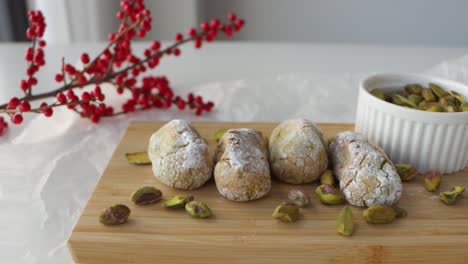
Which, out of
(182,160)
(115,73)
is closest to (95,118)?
(115,73)

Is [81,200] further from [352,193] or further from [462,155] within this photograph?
[462,155]

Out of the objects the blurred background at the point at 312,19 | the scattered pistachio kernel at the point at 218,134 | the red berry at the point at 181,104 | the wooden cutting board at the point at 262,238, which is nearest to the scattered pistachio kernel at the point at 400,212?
the wooden cutting board at the point at 262,238

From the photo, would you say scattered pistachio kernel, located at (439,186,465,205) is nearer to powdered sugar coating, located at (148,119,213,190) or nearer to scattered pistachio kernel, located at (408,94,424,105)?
scattered pistachio kernel, located at (408,94,424,105)

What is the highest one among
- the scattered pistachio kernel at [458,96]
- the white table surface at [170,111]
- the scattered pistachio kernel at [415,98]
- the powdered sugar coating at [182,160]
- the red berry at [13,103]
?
the scattered pistachio kernel at [458,96]

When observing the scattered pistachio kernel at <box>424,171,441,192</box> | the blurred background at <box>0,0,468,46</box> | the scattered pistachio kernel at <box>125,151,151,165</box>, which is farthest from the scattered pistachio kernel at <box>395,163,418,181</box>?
the blurred background at <box>0,0,468,46</box>

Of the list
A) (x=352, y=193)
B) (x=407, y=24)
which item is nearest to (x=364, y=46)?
(x=407, y=24)

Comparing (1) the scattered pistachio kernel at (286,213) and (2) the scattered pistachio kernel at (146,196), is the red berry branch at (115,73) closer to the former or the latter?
(2) the scattered pistachio kernel at (146,196)
